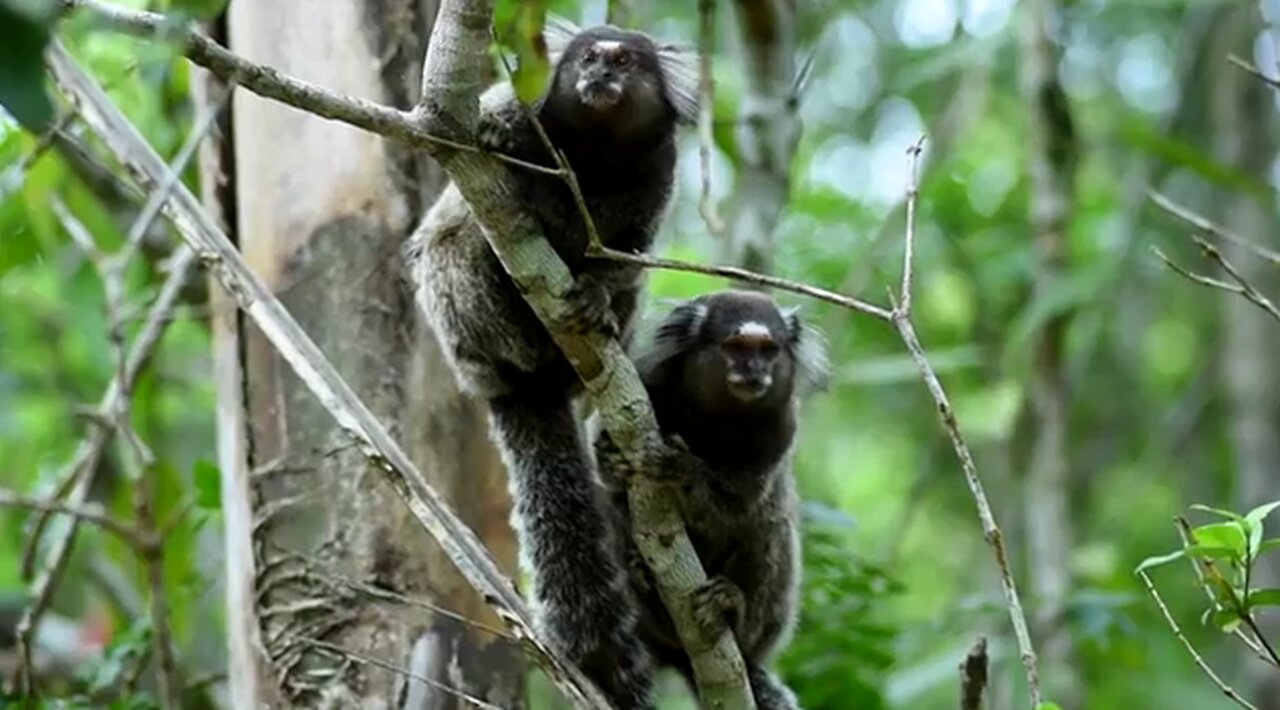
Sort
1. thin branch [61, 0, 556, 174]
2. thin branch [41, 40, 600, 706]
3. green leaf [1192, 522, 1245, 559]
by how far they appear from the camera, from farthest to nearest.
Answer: thin branch [41, 40, 600, 706], green leaf [1192, 522, 1245, 559], thin branch [61, 0, 556, 174]

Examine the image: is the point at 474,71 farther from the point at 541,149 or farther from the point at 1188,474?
the point at 1188,474

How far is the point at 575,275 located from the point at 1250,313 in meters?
4.58

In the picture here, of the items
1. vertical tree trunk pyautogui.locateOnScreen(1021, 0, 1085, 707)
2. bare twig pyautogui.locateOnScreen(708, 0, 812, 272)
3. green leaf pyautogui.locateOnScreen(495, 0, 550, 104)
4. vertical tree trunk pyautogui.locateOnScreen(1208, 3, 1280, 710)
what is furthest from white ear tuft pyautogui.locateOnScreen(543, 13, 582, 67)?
vertical tree trunk pyautogui.locateOnScreen(1208, 3, 1280, 710)

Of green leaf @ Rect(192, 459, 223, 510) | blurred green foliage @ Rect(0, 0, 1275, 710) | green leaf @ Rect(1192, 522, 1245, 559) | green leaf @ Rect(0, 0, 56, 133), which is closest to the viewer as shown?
green leaf @ Rect(0, 0, 56, 133)

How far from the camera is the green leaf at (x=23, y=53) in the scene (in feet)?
4.34

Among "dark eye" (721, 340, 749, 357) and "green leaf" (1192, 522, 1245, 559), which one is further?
"dark eye" (721, 340, 749, 357)

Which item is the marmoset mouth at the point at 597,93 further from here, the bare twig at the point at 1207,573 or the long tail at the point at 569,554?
the bare twig at the point at 1207,573

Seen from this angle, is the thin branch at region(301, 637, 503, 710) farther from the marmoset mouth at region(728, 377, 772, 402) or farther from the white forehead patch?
the white forehead patch

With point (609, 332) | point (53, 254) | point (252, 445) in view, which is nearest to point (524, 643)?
point (609, 332)

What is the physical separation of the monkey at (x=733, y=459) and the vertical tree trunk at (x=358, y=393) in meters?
0.43

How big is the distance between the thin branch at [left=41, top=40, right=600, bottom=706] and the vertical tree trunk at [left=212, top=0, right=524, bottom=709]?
0.52 m

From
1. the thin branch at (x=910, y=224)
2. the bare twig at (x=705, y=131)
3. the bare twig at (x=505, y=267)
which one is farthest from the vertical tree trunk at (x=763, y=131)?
the thin branch at (x=910, y=224)

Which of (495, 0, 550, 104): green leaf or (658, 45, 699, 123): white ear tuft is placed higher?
(658, 45, 699, 123): white ear tuft

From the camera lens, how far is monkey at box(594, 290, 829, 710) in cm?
440
